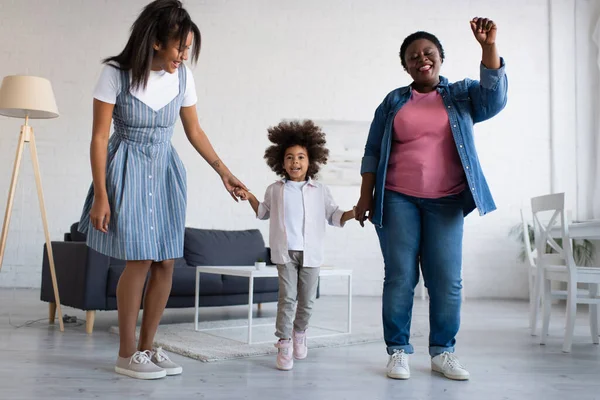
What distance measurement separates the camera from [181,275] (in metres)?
3.58

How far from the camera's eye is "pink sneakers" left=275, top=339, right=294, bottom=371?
2277mm

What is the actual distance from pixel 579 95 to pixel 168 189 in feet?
17.9

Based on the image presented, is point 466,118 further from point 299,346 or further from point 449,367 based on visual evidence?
point 299,346

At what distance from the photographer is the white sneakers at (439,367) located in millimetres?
2098

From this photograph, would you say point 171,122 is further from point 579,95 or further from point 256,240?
point 579,95

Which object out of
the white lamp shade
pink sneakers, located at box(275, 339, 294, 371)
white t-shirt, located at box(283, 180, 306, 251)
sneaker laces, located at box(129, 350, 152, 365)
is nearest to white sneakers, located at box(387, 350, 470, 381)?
pink sneakers, located at box(275, 339, 294, 371)

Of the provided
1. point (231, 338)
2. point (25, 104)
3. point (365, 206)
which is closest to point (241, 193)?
point (365, 206)

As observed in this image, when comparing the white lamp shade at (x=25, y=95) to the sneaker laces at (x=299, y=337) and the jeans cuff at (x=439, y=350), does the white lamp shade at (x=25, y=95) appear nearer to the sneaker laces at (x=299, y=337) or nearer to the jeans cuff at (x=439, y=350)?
the sneaker laces at (x=299, y=337)

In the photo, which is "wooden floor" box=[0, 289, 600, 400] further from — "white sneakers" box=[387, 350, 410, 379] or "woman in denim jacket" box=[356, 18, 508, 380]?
"woman in denim jacket" box=[356, 18, 508, 380]

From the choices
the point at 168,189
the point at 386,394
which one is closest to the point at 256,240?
the point at 168,189

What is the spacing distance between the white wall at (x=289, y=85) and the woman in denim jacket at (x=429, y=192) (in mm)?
3980

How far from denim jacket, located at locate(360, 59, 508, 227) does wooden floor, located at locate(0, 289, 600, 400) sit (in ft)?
2.09

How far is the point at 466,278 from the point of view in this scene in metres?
6.13

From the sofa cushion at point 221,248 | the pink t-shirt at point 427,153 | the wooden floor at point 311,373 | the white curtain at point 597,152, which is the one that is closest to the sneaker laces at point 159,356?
the wooden floor at point 311,373
